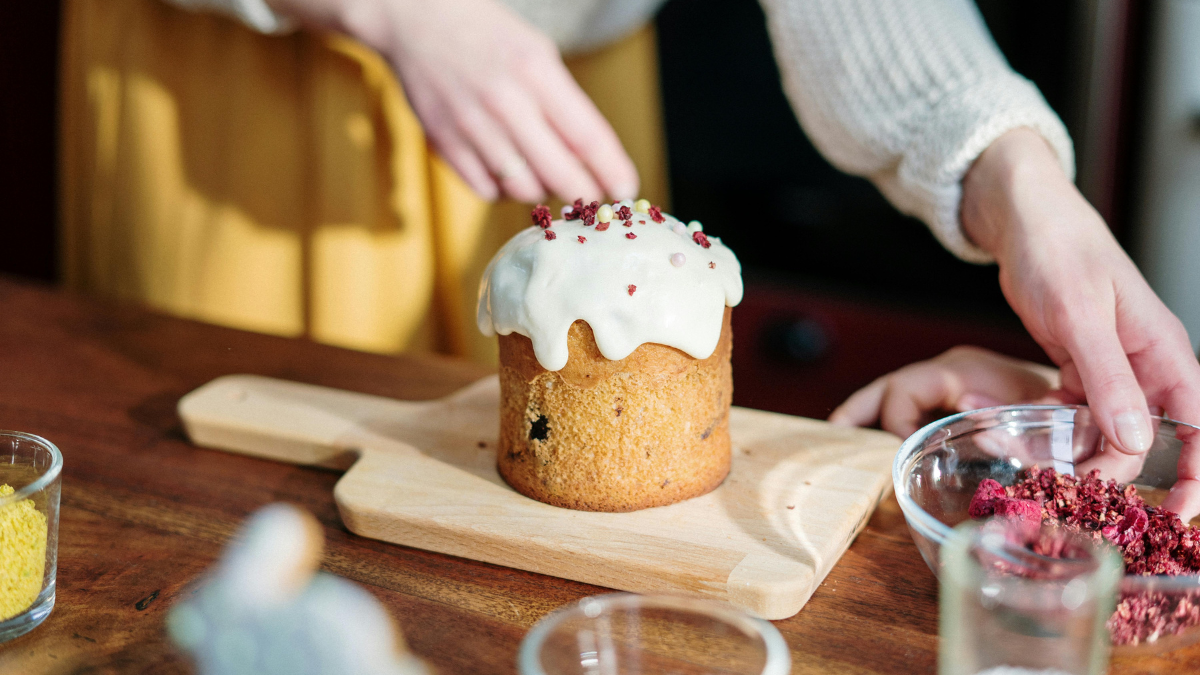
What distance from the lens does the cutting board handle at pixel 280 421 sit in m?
0.93

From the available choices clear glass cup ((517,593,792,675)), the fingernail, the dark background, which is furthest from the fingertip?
the dark background

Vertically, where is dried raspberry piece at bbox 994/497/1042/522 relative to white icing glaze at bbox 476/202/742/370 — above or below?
below

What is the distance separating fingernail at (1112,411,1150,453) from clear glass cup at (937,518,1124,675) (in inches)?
9.4

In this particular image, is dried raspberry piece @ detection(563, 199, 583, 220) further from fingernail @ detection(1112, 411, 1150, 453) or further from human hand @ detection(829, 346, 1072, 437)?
fingernail @ detection(1112, 411, 1150, 453)

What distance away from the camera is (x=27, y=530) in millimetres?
634

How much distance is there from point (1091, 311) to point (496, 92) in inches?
26.0

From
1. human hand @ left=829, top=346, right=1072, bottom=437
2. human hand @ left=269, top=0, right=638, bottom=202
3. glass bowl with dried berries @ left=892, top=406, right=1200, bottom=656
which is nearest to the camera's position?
glass bowl with dried berries @ left=892, top=406, right=1200, bottom=656

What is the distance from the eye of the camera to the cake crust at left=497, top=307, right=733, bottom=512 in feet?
2.58

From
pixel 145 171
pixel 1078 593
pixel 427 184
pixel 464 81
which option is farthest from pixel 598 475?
pixel 145 171

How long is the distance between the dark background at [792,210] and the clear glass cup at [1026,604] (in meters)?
1.44

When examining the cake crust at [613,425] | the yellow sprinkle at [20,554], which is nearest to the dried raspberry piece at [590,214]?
the cake crust at [613,425]

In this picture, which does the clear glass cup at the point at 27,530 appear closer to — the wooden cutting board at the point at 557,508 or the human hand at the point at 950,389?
the wooden cutting board at the point at 557,508

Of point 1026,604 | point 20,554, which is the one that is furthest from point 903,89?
point 20,554

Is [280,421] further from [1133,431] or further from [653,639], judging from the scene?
[1133,431]
